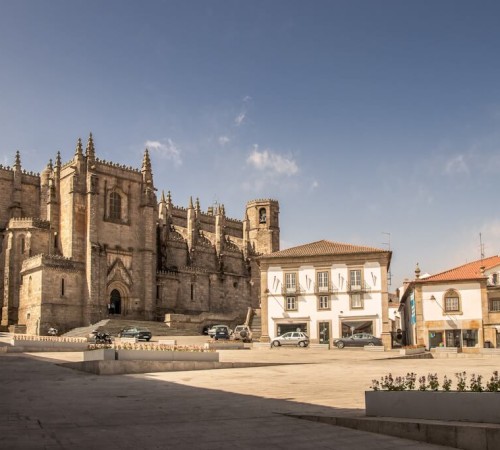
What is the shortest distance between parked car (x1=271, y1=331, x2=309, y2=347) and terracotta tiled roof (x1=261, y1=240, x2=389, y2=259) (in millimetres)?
6715

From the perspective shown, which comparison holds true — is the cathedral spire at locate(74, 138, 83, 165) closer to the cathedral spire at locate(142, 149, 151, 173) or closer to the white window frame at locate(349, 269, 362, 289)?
the cathedral spire at locate(142, 149, 151, 173)

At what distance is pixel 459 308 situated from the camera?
44.5 m

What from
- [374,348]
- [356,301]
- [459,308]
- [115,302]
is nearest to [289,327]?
[356,301]

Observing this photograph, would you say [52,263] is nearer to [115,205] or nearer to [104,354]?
[115,205]

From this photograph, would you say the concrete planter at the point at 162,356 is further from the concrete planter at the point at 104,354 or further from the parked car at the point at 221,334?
the parked car at the point at 221,334

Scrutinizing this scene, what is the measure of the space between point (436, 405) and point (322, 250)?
3701cm

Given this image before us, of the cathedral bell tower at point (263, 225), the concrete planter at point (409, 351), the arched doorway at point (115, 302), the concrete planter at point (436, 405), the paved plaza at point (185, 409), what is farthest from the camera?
the cathedral bell tower at point (263, 225)

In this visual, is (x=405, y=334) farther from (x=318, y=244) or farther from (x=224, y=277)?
(x=224, y=277)

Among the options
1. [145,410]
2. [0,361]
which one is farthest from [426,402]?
[0,361]

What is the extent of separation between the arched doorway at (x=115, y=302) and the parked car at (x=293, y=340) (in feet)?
67.6

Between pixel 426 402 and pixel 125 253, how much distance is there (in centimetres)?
5064

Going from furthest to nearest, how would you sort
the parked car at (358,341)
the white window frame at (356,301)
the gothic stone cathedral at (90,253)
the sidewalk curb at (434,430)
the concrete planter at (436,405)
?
1. the gothic stone cathedral at (90,253)
2. the white window frame at (356,301)
3. the parked car at (358,341)
4. the concrete planter at (436,405)
5. the sidewalk curb at (434,430)

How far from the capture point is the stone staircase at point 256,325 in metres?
50.0

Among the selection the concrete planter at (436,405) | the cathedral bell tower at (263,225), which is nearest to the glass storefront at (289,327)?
the concrete planter at (436,405)
